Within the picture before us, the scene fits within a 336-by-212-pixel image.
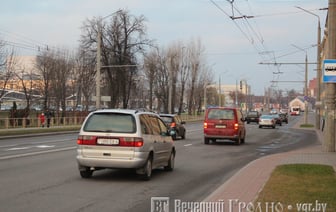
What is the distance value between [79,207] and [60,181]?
342cm

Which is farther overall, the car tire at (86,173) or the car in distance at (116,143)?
the car tire at (86,173)

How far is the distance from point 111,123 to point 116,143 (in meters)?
0.60

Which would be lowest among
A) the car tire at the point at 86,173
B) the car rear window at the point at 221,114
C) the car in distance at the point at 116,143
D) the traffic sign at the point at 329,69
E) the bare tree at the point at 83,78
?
the car tire at the point at 86,173

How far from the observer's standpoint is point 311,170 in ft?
44.3

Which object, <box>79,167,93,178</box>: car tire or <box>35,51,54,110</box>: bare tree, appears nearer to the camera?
<box>79,167,93,178</box>: car tire

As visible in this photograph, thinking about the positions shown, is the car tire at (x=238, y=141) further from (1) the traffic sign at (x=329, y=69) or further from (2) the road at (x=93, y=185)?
(1) the traffic sign at (x=329, y=69)

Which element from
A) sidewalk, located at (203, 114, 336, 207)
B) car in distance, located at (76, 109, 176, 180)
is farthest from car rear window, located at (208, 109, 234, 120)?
car in distance, located at (76, 109, 176, 180)

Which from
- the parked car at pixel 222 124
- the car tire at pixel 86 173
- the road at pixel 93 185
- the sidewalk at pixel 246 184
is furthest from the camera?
the parked car at pixel 222 124

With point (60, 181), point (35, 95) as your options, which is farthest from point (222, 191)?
point (35, 95)

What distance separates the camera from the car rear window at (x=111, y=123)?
42.0 feet

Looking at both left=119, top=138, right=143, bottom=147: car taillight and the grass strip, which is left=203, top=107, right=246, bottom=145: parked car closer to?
the grass strip

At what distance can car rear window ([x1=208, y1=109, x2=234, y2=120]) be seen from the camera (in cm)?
2716

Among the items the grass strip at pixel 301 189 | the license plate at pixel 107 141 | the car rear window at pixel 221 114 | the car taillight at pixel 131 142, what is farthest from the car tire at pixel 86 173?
the car rear window at pixel 221 114

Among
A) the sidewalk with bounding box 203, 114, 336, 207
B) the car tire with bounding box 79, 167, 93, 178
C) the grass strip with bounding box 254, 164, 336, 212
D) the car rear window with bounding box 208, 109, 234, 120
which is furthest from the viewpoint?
the car rear window with bounding box 208, 109, 234, 120
